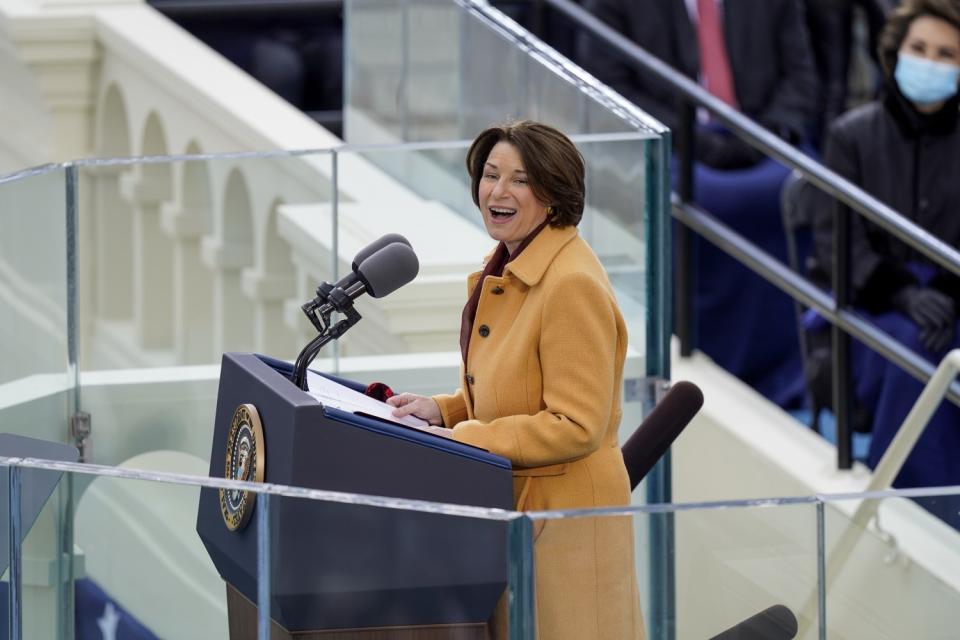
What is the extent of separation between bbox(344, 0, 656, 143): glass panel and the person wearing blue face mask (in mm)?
989

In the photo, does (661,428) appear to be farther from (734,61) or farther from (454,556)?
(734,61)

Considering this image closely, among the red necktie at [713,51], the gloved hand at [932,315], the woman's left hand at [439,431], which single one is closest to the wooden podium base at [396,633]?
the woman's left hand at [439,431]

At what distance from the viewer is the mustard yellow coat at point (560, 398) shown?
339cm

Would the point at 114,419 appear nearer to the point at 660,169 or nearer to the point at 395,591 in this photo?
the point at 660,169

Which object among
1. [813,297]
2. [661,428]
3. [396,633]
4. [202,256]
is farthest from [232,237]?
[396,633]

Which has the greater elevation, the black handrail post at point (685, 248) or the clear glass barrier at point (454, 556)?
the clear glass barrier at point (454, 556)

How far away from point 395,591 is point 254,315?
2640 millimetres

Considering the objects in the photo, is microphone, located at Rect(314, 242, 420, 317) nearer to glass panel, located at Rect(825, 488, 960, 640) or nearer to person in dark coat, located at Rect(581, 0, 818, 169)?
glass panel, located at Rect(825, 488, 960, 640)

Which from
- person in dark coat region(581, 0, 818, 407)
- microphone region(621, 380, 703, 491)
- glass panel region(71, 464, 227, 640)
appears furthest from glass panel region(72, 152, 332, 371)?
person in dark coat region(581, 0, 818, 407)

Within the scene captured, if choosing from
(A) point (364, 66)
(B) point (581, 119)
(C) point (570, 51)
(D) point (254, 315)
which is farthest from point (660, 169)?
(C) point (570, 51)

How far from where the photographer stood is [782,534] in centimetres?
334

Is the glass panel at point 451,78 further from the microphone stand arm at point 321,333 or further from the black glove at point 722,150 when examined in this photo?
the microphone stand arm at point 321,333

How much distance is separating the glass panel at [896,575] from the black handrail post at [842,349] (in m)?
2.78

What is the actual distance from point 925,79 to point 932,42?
13cm
